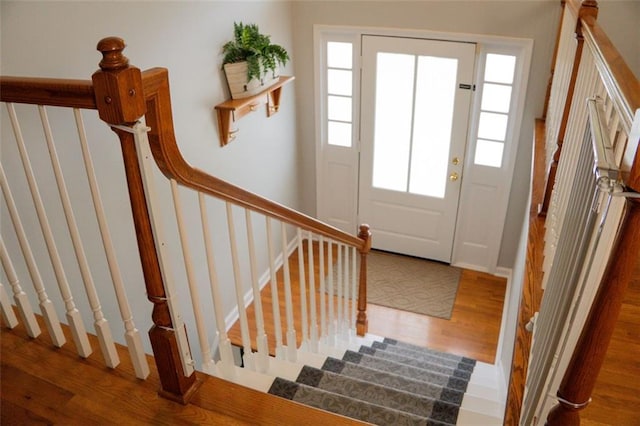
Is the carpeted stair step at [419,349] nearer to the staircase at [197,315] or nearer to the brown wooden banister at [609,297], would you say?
the staircase at [197,315]

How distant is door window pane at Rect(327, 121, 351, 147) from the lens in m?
5.06

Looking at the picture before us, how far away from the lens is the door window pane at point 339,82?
15.8 feet

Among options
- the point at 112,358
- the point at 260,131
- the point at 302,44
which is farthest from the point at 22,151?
the point at 302,44

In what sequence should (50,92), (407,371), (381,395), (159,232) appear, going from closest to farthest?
(50,92) → (159,232) → (381,395) → (407,371)

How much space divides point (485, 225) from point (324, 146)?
5.70 ft

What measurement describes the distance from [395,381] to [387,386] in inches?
4.7

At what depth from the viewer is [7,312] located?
1754mm

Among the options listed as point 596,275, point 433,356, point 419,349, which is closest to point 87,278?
point 596,275

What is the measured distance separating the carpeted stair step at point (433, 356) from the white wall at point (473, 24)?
4.61 feet

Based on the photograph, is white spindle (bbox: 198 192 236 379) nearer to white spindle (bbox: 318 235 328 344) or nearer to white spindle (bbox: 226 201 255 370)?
white spindle (bbox: 226 201 255 370)

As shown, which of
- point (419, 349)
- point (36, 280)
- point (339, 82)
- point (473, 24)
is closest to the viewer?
point (36, 280)

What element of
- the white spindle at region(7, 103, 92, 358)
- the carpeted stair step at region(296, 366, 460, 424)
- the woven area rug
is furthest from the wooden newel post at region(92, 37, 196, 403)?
the woven area rug

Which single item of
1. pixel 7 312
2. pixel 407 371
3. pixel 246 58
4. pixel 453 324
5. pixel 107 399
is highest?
pixel 246 58

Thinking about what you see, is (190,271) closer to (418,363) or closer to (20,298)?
(20,298)
